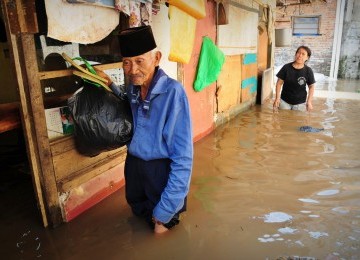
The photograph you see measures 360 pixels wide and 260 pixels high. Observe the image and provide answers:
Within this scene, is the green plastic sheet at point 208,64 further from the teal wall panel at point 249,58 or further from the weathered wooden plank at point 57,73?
the weathered wooden plank at point 57,73

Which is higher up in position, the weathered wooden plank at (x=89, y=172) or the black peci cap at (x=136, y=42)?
the black peci cap at (x=136, y=42)

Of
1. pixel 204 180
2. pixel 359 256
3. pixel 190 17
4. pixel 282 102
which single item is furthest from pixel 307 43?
pixel 359 256

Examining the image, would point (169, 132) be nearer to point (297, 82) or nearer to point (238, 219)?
point (238, 219)

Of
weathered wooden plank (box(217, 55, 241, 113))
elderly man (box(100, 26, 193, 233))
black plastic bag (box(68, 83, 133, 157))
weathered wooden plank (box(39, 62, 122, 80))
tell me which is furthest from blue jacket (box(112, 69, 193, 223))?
weathered wooden plank (box(217, 55, 241, 113))

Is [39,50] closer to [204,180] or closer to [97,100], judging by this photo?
[97,100]

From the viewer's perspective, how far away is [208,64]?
5359 millimetres

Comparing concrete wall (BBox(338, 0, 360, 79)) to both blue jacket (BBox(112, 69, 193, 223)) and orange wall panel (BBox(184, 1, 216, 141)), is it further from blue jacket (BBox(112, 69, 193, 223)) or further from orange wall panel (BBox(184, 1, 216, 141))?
blue jacket (BBox(112, 69, 193, 223))

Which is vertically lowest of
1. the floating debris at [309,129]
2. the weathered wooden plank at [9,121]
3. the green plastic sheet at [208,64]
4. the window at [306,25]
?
the floating debris at [309,129]

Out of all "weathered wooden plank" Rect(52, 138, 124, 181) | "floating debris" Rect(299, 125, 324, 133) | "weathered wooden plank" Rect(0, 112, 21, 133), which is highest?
"weathered wooden plank" Rect(0, 112, 21, 133)

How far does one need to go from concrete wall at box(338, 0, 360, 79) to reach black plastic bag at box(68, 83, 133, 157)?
15.3 m

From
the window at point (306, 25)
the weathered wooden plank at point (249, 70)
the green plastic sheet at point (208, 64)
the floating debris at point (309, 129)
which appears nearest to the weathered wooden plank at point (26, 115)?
the green plastic sheet at point (208, 64)

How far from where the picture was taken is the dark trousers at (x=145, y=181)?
8.01 feet

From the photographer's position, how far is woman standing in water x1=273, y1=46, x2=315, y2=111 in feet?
20.2

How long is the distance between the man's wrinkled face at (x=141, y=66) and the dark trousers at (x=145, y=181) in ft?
2.18
